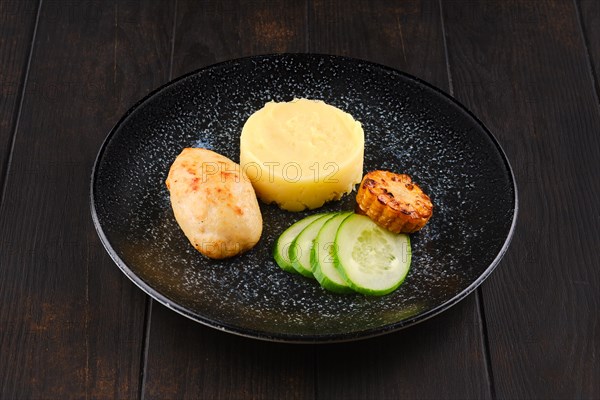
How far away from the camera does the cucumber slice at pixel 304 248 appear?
130 inches

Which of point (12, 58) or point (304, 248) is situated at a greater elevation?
point (12, 58)

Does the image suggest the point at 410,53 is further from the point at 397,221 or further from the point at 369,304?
the point at 369,304

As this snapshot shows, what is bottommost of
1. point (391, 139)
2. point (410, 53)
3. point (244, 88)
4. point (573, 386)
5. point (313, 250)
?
point (573, 386)

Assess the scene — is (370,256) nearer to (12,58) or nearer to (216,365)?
(216,365)

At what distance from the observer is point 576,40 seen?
4785mm

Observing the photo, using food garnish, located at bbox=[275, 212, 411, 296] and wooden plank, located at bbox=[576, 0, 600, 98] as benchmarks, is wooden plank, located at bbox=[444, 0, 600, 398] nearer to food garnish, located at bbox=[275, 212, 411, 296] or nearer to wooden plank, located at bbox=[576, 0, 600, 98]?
wooden plank, located at bbox=[576, 0, 600, 98]

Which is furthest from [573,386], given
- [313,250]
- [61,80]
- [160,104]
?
[61,80]

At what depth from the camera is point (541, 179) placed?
4051mm

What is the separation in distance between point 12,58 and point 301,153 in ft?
5.97

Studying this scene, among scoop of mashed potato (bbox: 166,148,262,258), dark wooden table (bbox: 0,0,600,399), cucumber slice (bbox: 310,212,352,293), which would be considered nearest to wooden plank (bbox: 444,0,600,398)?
dark wooden table (bbox: 0,0,600,399)

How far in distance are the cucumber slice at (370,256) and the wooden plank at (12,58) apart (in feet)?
5.39

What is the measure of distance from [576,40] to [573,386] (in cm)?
232

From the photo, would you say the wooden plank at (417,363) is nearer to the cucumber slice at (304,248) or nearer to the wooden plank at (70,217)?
the cucumber slice at (304,248)

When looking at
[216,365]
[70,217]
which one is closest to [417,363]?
[216,365]
